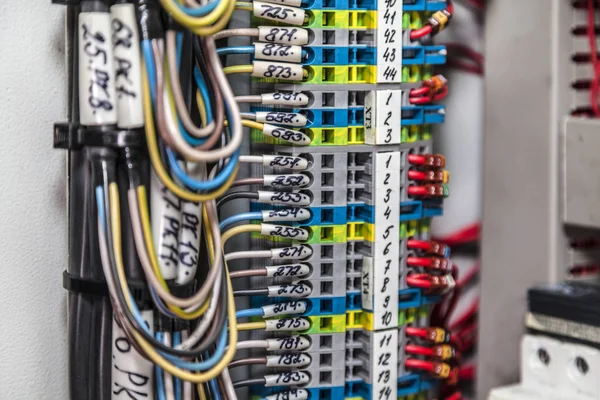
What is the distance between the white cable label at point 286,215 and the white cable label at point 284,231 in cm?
1

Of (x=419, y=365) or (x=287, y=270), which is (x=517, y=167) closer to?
(x=419, y=365)

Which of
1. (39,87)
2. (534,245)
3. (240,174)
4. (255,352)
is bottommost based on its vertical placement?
(255,352)

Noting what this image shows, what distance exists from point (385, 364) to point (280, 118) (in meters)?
0.42

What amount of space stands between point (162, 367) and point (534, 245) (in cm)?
85

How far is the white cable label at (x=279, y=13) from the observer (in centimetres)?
131

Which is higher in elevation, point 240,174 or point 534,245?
point 240,174

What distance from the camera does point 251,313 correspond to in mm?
1342

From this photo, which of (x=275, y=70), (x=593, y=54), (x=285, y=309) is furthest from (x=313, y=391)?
(x=593, y=54)

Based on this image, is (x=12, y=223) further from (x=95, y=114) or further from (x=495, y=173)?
(x=495, y=173)

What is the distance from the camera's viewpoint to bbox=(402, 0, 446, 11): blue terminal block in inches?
55.7

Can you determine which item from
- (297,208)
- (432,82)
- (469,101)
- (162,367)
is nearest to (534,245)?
(469,101)

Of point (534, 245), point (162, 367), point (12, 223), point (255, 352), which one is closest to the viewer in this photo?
point (162, 367)

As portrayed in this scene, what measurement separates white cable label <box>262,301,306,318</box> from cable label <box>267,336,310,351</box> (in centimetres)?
4

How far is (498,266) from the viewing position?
1.76m
